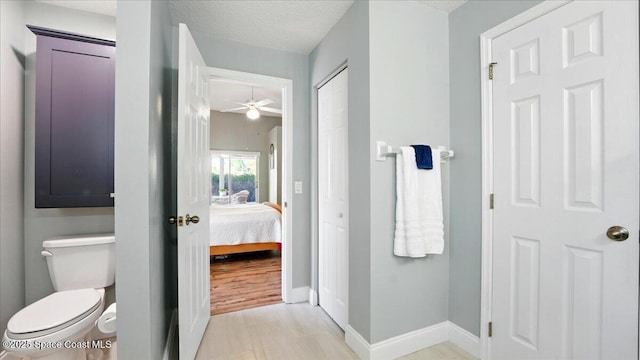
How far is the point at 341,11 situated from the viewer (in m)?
2.08

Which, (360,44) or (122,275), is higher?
(360,44)

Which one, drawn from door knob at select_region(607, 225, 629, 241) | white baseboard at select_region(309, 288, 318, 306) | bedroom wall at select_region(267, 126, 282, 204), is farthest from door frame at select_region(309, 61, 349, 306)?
bedroom wall at select_region(267, 126, 282, 204)

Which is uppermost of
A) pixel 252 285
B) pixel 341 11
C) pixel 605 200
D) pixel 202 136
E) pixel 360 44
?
pixel 341 11

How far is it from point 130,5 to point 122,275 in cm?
125

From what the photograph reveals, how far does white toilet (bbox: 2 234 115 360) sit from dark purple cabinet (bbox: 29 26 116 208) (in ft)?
0.97

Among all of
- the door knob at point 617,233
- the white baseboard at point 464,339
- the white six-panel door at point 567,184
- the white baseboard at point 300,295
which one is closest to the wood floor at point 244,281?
the white baseboard at point 300,295

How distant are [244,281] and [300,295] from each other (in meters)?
0.92

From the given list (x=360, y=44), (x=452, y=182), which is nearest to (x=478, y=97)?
(x=452, y=182)

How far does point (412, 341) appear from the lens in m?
1.91

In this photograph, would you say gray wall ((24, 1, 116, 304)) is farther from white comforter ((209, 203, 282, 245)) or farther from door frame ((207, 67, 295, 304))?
white comforter ((209, 203, 282, 245))

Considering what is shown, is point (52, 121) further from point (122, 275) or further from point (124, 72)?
point (122, 275)

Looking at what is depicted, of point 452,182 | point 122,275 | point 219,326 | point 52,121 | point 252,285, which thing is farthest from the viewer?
point 252,285

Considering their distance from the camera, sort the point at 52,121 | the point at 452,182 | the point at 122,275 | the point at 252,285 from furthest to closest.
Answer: the point at 252,285
the point at 452,182
the point at 52,121
the point at 122,275

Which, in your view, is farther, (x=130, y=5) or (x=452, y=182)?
(x=452, y=182)
